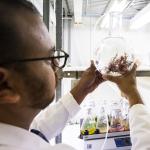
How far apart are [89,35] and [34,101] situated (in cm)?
527

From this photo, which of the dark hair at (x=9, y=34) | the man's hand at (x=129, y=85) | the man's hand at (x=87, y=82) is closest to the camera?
the dark hair at (x=9, y=34)

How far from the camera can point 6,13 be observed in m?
0.65

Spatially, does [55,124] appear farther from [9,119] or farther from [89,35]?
[89,35]

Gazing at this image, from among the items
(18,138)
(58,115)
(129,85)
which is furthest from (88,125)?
(18,138)

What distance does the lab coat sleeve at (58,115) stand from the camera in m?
1.18

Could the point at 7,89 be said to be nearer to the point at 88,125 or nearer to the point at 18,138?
the point at 18,138

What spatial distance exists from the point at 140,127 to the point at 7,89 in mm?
559

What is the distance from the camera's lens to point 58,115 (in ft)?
4.00

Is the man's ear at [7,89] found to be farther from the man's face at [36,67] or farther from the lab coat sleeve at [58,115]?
the lab coat sleeve at [58,115]

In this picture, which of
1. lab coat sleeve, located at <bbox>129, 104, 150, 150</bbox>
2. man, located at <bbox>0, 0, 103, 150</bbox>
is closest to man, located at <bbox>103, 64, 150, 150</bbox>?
lab coat sleeve, located at <bbox>129, 104, 150, 150</bbox>

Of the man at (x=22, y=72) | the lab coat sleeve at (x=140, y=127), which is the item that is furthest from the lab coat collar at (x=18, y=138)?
the lab coat sleeve at (x=140, y=127)

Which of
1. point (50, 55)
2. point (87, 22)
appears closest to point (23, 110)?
point (50, 55)

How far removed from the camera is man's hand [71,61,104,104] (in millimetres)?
1236

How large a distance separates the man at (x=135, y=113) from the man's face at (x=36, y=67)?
0.41 meters
